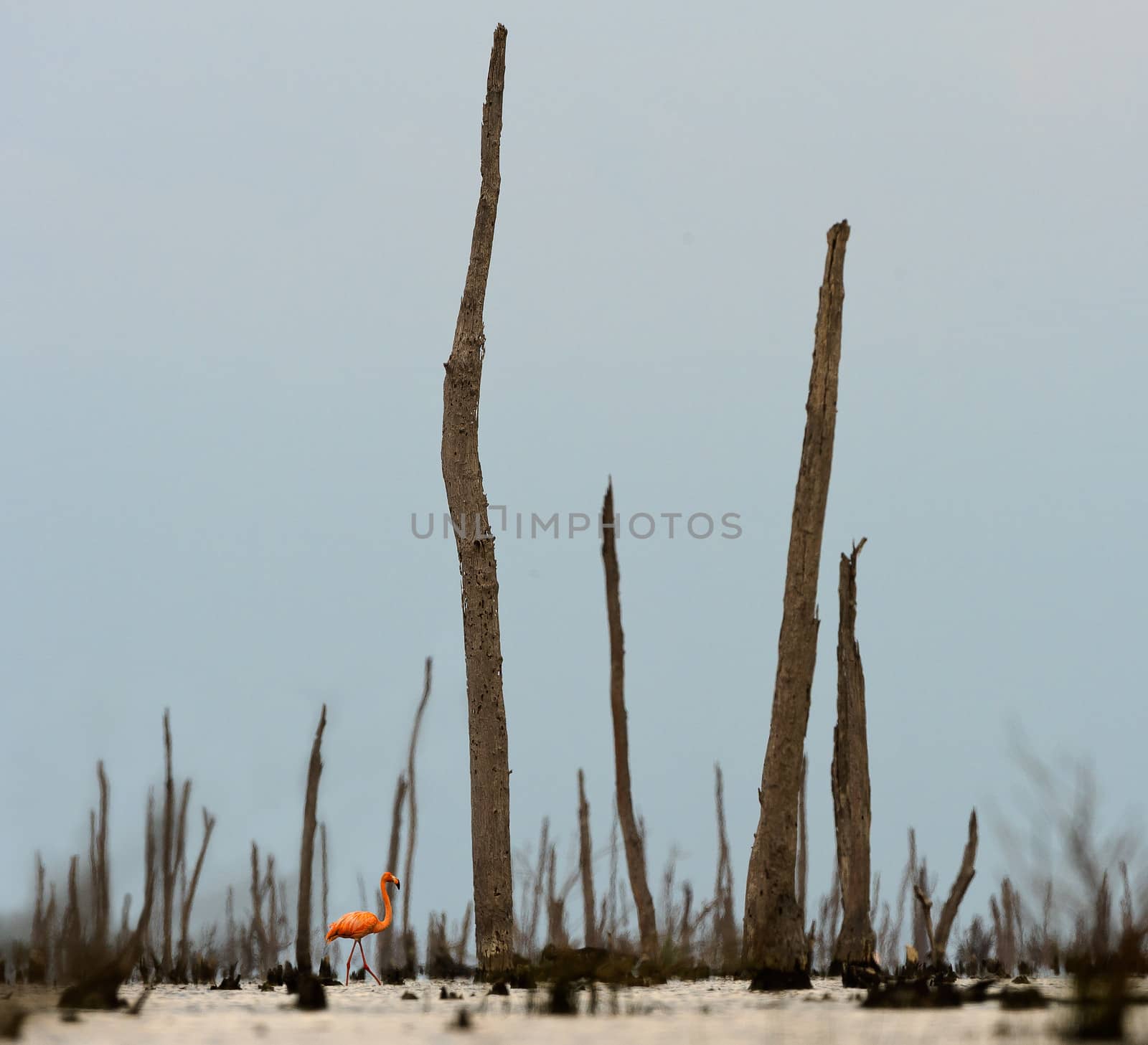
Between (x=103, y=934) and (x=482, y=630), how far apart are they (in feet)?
12.4

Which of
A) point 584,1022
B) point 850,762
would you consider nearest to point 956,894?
point 850,762

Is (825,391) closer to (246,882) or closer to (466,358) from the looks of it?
(466,358)

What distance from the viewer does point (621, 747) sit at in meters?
14.4

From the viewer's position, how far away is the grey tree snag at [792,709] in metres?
9.35

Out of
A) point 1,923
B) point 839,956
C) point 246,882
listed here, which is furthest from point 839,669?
point 246,882

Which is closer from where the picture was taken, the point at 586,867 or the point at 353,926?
the point at 353,926

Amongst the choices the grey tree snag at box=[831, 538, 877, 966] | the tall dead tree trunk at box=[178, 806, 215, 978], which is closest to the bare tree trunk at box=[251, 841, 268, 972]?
the tall dead tree trunk at box=[178, 806, 215, 978]

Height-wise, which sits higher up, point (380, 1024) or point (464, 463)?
point (464, 463)

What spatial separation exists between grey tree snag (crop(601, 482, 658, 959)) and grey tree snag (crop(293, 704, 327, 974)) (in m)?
3.10

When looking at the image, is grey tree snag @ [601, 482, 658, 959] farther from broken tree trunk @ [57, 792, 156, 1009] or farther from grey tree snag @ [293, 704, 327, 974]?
broken tree trunk @ [57, 792, 156, 1009]

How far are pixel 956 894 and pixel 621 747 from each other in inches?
147

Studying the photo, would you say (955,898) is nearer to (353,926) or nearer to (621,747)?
(621,747)

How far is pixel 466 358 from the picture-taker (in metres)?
11.8

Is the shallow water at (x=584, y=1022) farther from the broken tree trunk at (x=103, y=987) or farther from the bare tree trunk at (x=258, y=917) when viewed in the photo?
the bare tree trunk at (x=258, y=917)
